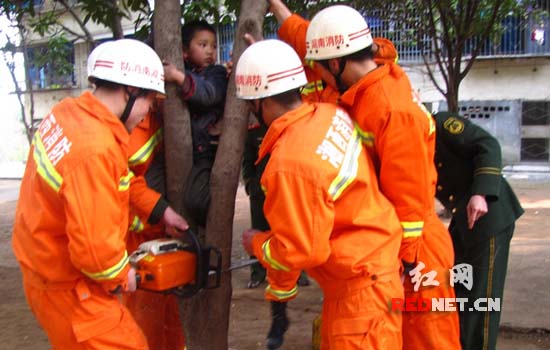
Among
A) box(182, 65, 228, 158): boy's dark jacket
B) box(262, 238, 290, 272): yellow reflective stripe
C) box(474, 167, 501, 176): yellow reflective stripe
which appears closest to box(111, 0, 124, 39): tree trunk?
box(182, 65, 228, 158): boy's dark jacket

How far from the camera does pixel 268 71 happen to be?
2.59m

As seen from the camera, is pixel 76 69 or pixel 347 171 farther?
pixel 76 69

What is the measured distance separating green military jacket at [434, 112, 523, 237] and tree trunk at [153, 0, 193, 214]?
4.85ft

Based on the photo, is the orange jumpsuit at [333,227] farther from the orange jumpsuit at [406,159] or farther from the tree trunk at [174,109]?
the tree trunk at [174,109]

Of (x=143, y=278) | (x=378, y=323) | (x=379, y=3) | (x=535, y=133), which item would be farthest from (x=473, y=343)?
(x=535, y=133)

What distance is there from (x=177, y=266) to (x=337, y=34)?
52.6 inches

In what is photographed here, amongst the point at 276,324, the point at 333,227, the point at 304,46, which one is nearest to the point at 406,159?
the point at 333,227

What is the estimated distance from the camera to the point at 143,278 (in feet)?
9.05

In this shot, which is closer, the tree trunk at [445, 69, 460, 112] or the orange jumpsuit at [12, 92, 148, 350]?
the orange jumpsuit at [12, 92, 148, 350]

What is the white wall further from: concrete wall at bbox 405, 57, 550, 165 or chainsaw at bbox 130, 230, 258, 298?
chainsaw at bbox 130, 230, 258, 298

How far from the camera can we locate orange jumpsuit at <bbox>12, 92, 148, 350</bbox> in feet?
7.84

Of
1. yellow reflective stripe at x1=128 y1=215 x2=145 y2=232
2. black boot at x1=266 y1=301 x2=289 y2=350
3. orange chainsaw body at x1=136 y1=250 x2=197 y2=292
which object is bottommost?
black boot at x1=266 y1=301 x2=289 y2=350

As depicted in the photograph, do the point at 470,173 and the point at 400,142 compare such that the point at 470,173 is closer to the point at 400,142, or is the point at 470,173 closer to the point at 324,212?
the point at 400,142

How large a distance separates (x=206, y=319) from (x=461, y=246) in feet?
5.28
